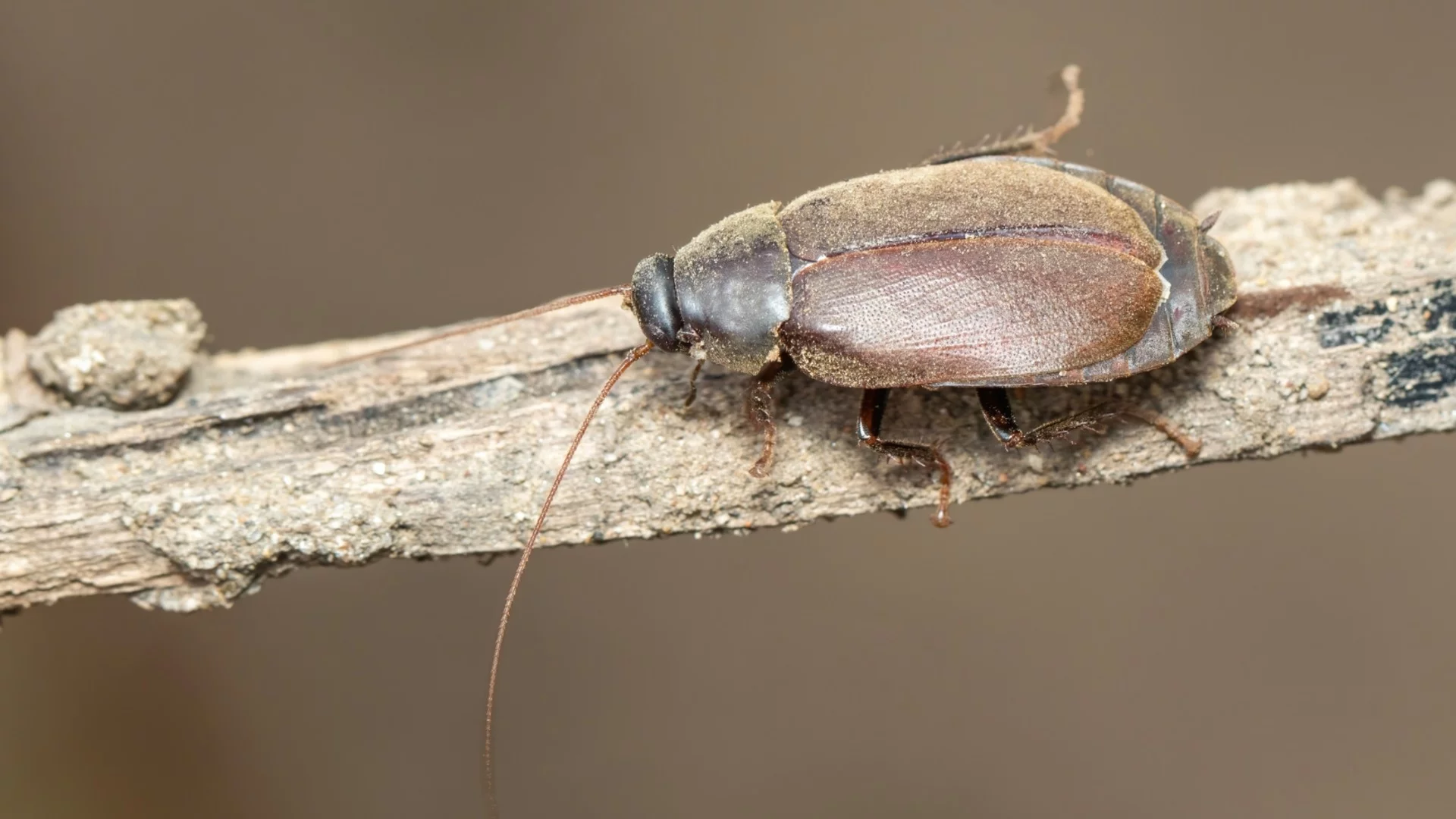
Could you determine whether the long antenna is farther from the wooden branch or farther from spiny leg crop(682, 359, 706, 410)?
spiny leg crop(682, 359, 706, 410)

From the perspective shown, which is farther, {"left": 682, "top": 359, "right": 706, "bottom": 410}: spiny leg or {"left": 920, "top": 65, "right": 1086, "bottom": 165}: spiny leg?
{"left": 920, "top": 65, "right": 1086, "bottom": 165}: spiny leg

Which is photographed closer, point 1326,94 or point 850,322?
point 850,322

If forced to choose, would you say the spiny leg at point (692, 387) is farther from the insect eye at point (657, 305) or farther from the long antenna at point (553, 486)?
the long antenna at point (553, 486)

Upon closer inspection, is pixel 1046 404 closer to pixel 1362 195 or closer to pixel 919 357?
pixel 919 357

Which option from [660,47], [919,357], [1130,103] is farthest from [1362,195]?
[660,47]

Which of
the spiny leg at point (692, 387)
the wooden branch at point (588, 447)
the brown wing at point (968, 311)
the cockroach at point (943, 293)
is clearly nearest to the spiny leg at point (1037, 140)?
the cockroach at point (943, 293)

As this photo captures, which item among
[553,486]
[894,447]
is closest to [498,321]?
[553,486]

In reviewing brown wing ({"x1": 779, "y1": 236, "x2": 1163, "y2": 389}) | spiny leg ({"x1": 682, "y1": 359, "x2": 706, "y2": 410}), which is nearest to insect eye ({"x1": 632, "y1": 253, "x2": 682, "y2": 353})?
spiny leg ({"x1": 682, "y1": 359, "x2": 706, "y2": 410})
